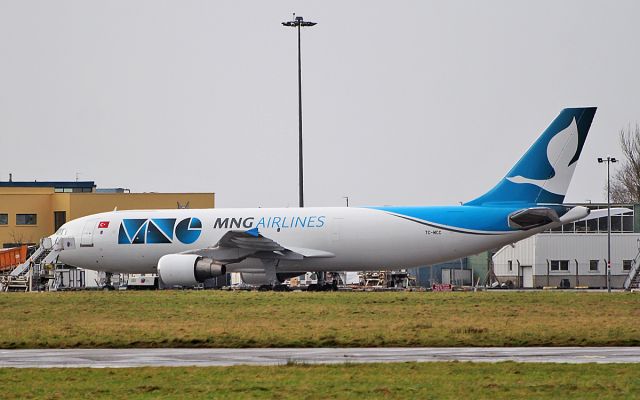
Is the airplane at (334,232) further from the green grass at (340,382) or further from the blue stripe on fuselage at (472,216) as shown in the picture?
the green grass at (340,382)

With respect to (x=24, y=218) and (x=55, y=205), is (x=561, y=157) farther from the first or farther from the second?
(x=24, y=218)

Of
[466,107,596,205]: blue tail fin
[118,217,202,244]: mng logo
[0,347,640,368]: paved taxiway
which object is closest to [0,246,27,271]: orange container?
[118,217,202,244]: mng logo

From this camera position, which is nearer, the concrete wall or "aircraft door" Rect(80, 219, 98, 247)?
"aircraft door" Rect(80, 219, 98, 247)

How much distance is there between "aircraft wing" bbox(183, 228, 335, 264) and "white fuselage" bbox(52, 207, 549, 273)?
1.10 ft

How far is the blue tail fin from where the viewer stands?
5106 centimetres

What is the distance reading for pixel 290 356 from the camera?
2408cm

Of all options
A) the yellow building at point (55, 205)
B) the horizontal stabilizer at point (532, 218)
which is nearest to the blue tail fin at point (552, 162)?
the horizontal stabilizer at point (532, 218)

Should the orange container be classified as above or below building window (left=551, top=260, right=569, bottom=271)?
above

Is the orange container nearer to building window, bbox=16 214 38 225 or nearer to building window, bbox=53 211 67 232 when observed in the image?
building window, bbox=53 211 67 232

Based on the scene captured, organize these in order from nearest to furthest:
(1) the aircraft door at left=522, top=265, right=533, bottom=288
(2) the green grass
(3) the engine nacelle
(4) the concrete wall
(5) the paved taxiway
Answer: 1. (2) the green grass
2. (5) the paved taxiway
3. (3) the engine nacelle
4. (4) the concrete wall
5. (1) the aircraft door at left=522, top=265, right=533, bottom=288

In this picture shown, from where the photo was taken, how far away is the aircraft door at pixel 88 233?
59062 millimetres

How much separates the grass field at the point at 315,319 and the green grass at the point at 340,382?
20.8 feet

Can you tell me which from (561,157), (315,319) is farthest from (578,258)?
(315,319)

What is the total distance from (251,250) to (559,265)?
105 feet
